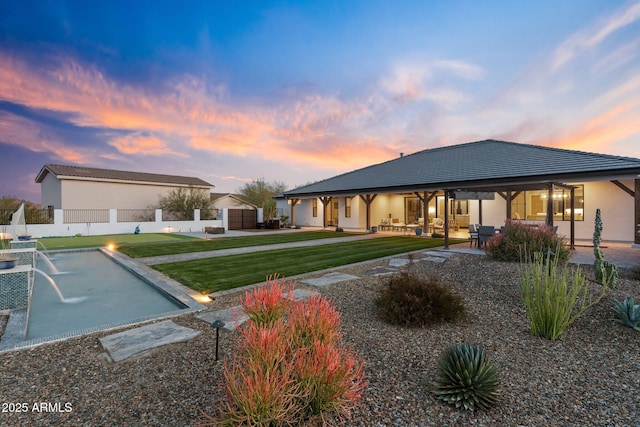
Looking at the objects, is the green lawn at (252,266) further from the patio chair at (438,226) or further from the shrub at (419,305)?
the patio chair at (438,226)

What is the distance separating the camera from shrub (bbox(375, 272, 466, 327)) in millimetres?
4035

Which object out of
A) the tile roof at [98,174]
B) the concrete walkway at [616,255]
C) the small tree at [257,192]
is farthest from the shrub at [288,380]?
the small tree at [257,192]

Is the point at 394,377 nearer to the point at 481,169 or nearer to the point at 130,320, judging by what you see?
the point at 130,320

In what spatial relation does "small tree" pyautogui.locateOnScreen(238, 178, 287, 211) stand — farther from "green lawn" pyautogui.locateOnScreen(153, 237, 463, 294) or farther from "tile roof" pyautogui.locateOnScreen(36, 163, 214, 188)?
"green lawn" pyautogui.locateOnScreen(153, 237, 463, 294)

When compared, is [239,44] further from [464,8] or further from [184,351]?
[184,351]

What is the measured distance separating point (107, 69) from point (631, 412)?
18.8 metres

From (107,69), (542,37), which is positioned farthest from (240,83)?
(542,37)

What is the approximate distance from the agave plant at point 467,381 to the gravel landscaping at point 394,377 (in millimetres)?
83

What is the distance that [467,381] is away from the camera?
7.91 ft

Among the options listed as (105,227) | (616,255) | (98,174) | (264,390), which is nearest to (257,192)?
(98,174)

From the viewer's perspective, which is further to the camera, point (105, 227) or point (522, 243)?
point (105, 227)

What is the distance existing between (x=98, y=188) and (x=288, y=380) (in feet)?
103

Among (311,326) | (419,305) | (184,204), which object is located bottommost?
(419,305)

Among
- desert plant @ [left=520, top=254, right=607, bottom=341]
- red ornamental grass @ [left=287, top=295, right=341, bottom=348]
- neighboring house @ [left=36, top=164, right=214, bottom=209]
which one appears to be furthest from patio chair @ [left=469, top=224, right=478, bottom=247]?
neighboring house @ [left=36, top=164, right=214, bottom=209]
